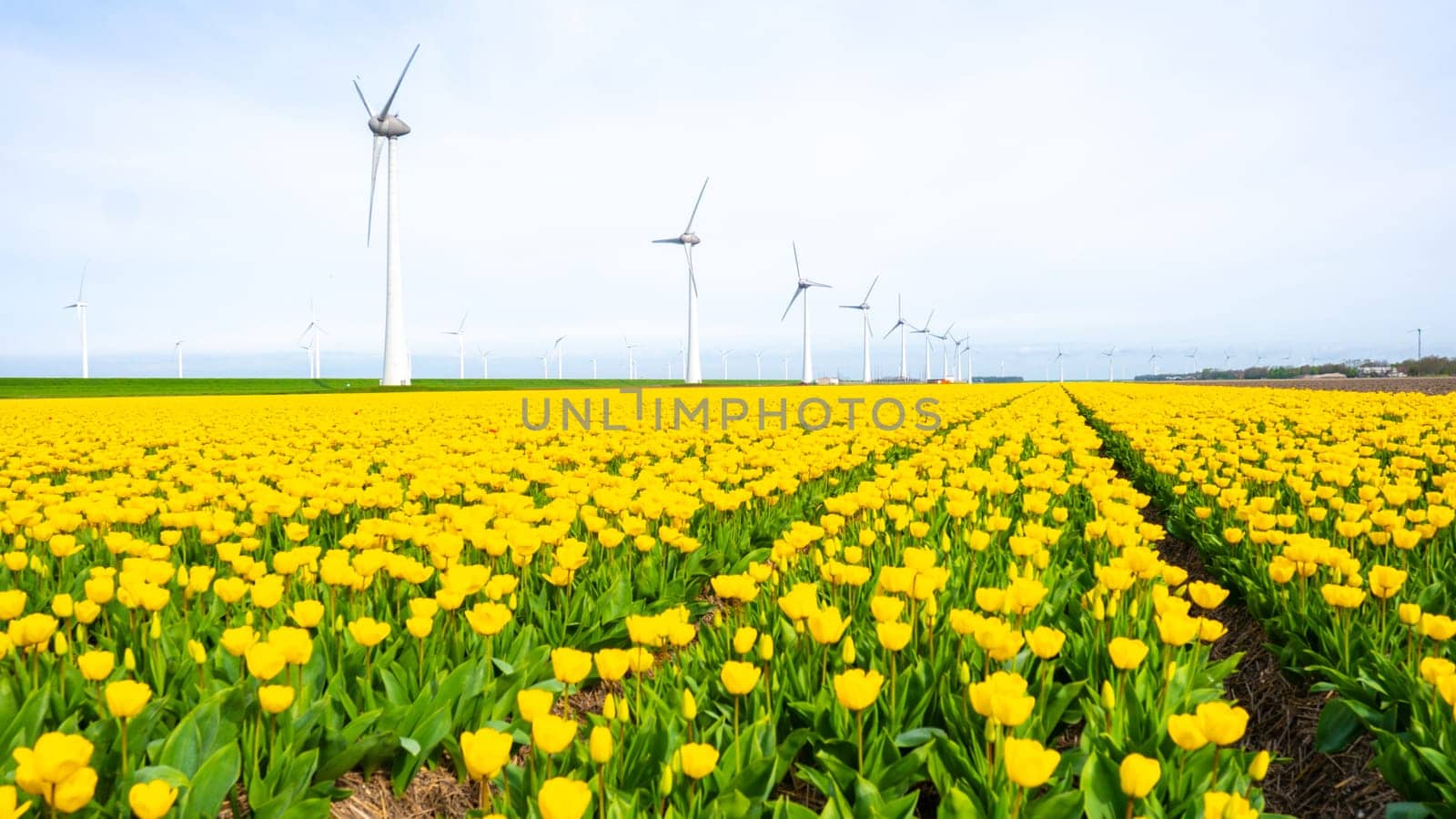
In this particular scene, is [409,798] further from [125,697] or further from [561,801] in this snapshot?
[561,801]

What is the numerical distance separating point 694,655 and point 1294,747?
2961 mm

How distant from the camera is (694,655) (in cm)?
391

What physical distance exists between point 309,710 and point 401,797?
503 mm

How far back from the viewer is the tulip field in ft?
8.32

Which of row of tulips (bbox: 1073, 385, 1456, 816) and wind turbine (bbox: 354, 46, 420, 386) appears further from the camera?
wind turbine (bbox: 354, 46, 420, 386)

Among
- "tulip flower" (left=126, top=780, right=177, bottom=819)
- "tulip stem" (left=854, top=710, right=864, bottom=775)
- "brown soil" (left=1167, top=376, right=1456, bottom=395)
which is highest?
"brown soil" (left=1167, top=376, right=1456, bottom=395)

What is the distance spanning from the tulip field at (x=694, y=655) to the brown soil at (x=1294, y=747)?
0.76 feet

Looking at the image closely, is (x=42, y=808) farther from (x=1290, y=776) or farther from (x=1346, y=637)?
(x=1346, y=637)

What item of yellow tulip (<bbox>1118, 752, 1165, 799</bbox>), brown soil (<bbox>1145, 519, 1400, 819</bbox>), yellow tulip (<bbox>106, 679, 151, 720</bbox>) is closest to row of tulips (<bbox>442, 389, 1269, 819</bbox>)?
yellow tulip (<bbox>1118, 752, 1165, 799</bbox>)

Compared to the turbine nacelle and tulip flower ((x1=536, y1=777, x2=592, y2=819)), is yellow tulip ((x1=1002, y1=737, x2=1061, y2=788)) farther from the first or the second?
the turbine nacelle

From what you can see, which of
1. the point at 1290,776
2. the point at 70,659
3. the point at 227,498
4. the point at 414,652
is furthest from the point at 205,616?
the point at 1290,776

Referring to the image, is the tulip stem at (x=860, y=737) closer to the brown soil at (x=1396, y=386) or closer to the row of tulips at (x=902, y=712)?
the row of tulips at (x=902, y=712)

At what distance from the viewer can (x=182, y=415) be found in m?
21.0

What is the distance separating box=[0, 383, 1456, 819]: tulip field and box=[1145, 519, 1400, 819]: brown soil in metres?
0.23
